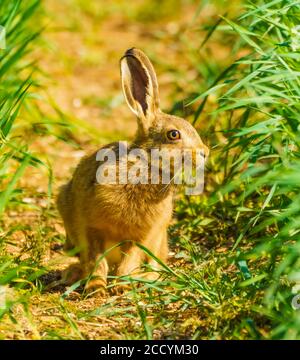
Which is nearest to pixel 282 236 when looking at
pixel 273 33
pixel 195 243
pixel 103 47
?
pixel 195 243

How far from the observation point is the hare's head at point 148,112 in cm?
506

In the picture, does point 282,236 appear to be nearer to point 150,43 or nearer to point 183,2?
point 150,43

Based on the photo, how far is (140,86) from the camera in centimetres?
533

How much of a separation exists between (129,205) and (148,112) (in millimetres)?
685

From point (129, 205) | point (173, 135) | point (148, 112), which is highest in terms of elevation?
point (148, 112)

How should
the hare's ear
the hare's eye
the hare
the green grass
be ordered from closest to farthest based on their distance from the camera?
1. the green grass
2. the hare
3. the hare's eye
4. the hare's ear

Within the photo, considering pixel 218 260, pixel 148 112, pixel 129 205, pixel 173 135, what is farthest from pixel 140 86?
pixel 218 260

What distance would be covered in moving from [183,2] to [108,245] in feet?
22.5

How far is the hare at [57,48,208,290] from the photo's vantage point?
493 centimetres

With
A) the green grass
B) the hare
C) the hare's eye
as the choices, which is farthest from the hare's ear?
the green grass

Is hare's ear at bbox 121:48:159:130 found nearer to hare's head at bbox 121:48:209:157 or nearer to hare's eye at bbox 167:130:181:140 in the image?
A: hare's head at bbox 121:48:209:157

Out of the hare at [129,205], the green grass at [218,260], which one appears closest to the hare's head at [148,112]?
the hare at [129,205]

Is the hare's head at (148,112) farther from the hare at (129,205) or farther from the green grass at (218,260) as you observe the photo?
the green grass at (218,260)

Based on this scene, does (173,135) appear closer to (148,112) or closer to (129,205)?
(148,112)
